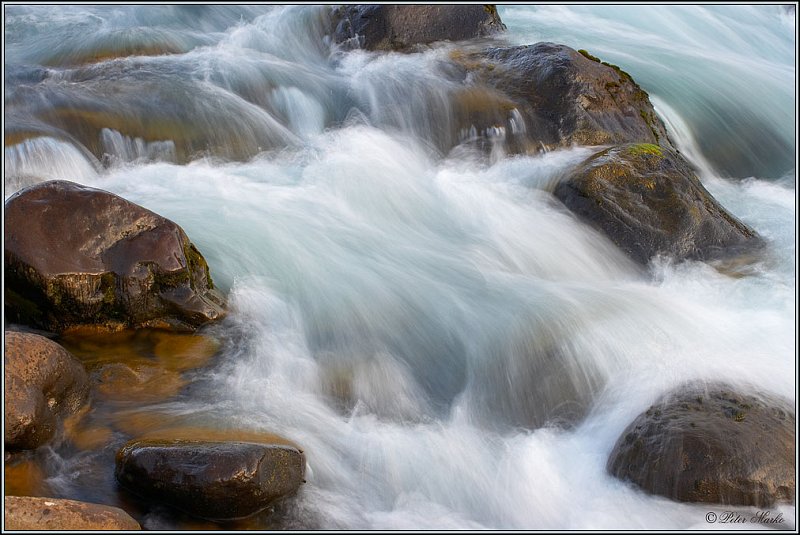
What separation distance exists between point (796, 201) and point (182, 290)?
6440mm

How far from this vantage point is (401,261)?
21.1ft

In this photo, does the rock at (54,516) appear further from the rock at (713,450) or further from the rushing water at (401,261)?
the rock at (713,450)

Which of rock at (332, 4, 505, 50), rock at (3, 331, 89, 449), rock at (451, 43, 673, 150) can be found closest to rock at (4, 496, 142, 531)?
rock at (3, 331, 89, 449)

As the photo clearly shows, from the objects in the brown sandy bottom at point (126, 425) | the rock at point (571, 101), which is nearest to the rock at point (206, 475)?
the brown sandy bottom at point (126, 425)

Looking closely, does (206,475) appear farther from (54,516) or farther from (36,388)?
(36,388)

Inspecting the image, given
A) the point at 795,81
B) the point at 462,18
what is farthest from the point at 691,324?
the point at 795,81

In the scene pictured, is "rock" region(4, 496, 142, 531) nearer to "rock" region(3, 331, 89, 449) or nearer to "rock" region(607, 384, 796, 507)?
"rock" region(3, 331, 89, 449)

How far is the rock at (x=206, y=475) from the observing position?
148 inches

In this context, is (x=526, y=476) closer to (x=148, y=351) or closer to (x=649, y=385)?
(x=649, y=385)

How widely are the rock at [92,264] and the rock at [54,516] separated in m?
1.70

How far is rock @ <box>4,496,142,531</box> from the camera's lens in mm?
3344

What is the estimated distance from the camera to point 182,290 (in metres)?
5.15

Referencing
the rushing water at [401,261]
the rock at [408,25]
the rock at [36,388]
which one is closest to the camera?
the rock at [36,388]

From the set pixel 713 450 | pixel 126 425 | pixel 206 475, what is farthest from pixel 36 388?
pixel 713 450
